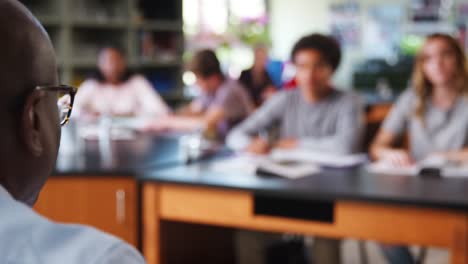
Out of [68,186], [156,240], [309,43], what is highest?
[309,43]

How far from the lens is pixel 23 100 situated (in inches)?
25.8

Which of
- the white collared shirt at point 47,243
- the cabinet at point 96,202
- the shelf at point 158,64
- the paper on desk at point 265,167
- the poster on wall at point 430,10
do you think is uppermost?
the poster on wall at point 430,10

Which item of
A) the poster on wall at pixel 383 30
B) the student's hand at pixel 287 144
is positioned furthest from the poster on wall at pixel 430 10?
the student's hand at pixel 287 144

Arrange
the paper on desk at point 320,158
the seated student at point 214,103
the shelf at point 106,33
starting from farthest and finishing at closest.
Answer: the shelf at point 106,33 → the seated student at point 214,103 → the paper on desk at point 320,158

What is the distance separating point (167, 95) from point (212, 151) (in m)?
3.55

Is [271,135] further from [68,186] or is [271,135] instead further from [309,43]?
[68,186]

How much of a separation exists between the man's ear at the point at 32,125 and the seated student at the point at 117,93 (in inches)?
159

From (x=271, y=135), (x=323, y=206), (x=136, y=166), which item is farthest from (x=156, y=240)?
(x=271, y=135)

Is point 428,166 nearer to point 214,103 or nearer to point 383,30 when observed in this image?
point 214,103

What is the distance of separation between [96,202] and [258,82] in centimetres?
399

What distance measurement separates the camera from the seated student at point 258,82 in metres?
6.36

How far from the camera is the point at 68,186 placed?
276cm

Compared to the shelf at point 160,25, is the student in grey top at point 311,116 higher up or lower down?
lower down

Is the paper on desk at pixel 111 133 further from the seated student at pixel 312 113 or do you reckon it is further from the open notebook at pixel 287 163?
the open notebook at pixel 287 163
